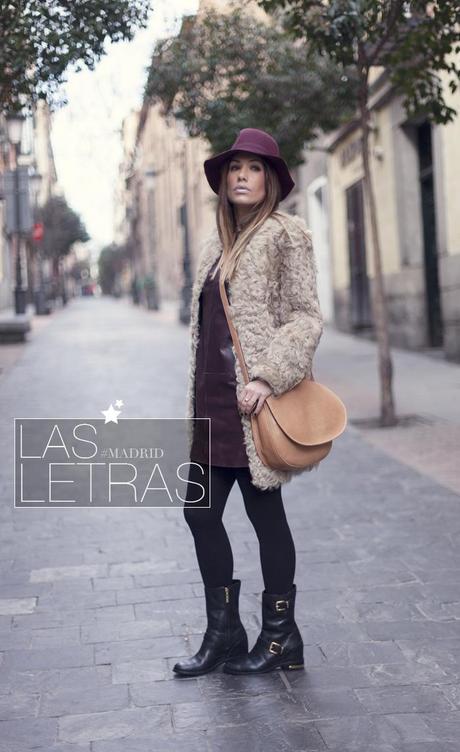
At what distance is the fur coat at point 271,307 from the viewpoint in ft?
11.0

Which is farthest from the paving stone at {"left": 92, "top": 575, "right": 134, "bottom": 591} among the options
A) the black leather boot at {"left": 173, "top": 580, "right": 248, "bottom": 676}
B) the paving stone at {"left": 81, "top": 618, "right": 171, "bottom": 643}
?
the black leather boot at {"left": 173, "top": 580, "right": 248, "bottom": 676}

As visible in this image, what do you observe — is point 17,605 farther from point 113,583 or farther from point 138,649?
point 138,649

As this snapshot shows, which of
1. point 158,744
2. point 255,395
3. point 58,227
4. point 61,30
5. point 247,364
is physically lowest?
point 158,744

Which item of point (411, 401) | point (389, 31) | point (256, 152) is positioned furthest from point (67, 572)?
point (411, 401)

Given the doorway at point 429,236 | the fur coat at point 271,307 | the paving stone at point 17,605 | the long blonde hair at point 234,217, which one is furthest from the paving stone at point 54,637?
the doorway at point 429,236

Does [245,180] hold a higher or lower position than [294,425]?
higher

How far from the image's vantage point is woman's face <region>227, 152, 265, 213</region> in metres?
3.46

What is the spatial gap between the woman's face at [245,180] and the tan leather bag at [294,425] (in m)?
0.32

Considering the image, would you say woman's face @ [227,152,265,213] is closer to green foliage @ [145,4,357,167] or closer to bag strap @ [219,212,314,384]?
bag strap @ [219,212,314,384]

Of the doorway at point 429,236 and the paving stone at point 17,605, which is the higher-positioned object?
the doorway at point 429,236

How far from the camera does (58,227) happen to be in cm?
5044

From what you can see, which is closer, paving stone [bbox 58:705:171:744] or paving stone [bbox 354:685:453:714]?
paving stone [bbox 58:705:171:744]

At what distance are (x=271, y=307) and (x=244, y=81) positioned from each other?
363 inches

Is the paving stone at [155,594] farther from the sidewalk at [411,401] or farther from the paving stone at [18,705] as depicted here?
the sidewalk at [411,401]
